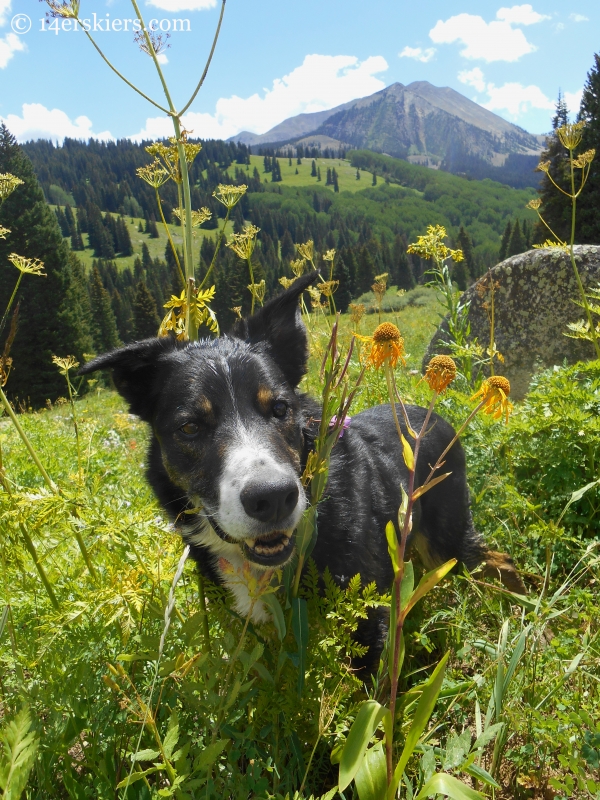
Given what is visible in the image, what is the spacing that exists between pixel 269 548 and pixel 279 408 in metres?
0.82

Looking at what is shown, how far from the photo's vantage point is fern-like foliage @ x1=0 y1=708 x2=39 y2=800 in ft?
4.13

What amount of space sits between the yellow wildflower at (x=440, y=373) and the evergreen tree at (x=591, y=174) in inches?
1357

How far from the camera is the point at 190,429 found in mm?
2686

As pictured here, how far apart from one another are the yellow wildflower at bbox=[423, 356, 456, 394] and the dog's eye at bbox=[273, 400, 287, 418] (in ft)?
4.61

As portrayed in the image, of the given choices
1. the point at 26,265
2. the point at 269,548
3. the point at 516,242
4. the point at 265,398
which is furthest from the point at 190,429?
the point at 516,242

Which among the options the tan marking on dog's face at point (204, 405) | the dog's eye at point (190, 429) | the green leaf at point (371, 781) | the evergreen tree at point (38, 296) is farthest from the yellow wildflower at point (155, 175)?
the evergreen tree at point (38, 296)

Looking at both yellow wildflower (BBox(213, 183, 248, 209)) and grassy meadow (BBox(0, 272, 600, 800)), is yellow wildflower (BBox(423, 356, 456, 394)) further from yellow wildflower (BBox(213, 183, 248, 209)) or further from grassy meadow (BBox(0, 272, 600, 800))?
yellow wildflower (BBox(213, 183, 248, 209))

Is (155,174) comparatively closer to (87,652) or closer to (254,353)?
(254,353)

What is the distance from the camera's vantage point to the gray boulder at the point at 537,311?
7.36 metres

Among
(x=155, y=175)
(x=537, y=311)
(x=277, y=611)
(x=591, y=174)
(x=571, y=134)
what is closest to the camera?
(x=277, y=611)

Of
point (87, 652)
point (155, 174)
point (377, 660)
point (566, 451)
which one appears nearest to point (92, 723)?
point (87, 652)

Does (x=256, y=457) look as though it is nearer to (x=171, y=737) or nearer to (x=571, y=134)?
(x=171, y=737)

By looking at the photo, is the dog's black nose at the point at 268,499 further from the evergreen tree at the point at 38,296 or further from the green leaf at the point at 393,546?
the evergreen tree at the point at 38,296

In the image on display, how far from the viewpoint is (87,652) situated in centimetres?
202
